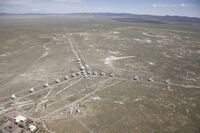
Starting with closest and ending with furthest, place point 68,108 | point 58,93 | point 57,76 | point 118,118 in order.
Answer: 1. point 118,118
2. point 68,108
3. point 58,93
4. point 57,76

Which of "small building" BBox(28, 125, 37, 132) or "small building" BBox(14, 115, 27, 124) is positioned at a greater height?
"small building" BBox(14, 115, 27, 124)

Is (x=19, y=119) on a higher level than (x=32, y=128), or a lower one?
higher

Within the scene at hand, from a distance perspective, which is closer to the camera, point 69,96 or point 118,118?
point 118,118

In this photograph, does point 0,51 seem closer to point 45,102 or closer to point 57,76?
point 57,76

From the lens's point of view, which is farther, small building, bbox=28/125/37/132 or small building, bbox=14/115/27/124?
small building, bbox=14/115/27/124

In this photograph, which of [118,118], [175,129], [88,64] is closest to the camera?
[175,129]

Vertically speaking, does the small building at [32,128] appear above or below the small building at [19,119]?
below

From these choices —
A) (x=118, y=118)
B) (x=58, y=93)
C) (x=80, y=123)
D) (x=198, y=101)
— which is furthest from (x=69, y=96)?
(x=198, y=101)

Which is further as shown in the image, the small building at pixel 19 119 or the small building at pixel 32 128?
the small building at pixel 19 119

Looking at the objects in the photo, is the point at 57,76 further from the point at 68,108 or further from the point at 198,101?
the point at 198,101

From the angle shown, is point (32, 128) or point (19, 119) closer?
point (32, 128)
